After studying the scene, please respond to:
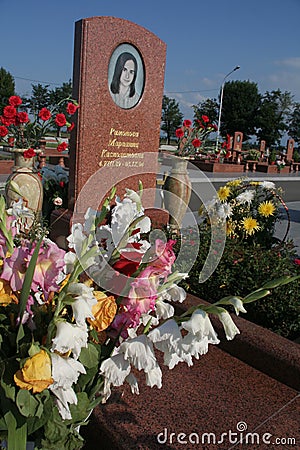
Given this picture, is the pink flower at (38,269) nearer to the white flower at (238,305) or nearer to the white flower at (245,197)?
the white flower at (238,305)

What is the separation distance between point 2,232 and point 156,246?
0.33m

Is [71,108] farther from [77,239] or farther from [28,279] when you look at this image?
[28,279]

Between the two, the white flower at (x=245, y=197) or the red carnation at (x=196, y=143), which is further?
the red carnation at (x=196, y=143)

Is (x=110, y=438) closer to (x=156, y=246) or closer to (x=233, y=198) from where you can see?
(x=156, y=246)

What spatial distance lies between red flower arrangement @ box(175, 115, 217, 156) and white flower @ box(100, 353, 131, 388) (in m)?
5.51

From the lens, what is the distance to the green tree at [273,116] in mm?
54500

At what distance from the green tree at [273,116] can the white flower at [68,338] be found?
183 feet

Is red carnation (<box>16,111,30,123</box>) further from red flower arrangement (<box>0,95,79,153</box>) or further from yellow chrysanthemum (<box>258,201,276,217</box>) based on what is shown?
yellow chrysanthemum (<box>258,201,276,217</box>)

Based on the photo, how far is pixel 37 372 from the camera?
81 cm

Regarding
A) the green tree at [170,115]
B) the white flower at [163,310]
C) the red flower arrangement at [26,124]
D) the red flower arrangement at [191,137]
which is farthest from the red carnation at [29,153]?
the green tree at [170,115]

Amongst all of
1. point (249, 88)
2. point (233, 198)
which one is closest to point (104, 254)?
point (233, 198)

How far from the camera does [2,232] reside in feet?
3.30

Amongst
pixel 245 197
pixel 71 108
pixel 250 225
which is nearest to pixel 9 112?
pixel 71 108

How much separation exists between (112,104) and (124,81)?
1.01ft
